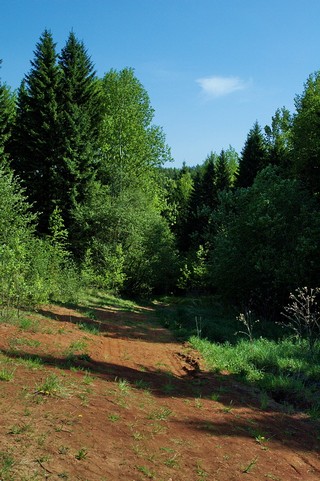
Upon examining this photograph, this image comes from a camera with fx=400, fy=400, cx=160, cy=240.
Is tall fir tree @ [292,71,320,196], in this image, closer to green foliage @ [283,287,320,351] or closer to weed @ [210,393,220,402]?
green foliage @ [283,287,320,351]

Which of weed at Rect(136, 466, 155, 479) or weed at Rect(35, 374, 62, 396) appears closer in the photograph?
weed at Rect(136, 466, 155, 479)

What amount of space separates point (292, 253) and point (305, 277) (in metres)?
1.21

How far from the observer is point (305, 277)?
56.1 ft

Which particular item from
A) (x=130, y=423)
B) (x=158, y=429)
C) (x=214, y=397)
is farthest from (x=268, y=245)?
(x=130, y=423)

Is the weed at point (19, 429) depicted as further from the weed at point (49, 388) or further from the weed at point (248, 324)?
the weed at point (248, 324)

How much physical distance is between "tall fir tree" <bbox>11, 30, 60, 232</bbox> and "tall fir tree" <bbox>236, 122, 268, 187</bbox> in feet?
60.7

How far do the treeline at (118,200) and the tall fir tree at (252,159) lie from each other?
0.10 metres

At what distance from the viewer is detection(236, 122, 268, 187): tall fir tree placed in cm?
3650

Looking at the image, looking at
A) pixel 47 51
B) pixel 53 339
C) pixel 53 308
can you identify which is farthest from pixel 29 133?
pixel 53 339

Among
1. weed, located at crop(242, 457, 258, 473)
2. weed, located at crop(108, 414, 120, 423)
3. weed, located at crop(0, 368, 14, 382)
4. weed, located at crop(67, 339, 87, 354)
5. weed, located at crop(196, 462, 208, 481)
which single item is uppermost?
weed, located at crop(0, 368, 14, 382)

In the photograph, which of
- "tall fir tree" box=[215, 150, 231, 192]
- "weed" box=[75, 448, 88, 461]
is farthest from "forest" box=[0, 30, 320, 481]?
"tall fir tree" box=[215, 150, 231, 192]

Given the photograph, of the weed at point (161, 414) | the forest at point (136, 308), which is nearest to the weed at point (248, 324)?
the forest at point (136, 308)

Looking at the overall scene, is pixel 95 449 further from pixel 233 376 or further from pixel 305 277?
pixel 305 277

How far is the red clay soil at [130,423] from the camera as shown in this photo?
3977 mm
